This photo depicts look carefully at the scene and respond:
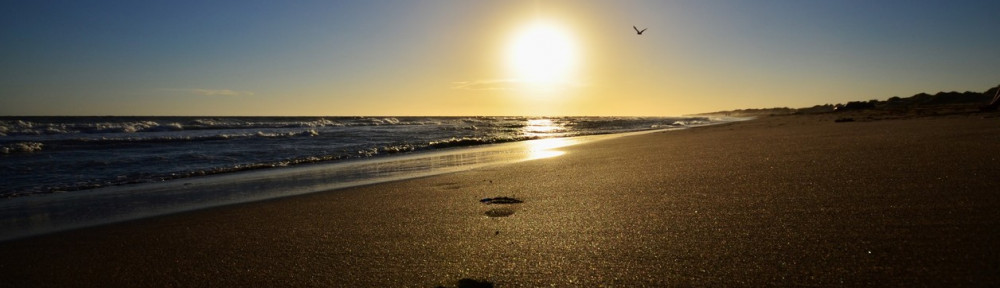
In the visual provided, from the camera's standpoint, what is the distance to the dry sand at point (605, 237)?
2178 mm

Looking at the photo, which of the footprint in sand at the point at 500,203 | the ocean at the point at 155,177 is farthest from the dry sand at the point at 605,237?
the ocean at the point at 155,177

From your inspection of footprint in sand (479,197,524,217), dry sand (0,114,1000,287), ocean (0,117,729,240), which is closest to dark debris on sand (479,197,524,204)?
footprint in sand (479,197,524,217)

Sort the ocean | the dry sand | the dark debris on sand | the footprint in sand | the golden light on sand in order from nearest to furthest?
1. the dry sand
2. the footprint in sand
3. the dark debris on sand
4. the ocean
5. the golden light on sand

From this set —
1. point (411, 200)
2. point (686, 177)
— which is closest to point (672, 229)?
point (686, 177)

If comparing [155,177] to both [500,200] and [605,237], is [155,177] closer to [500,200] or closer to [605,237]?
[500,200]

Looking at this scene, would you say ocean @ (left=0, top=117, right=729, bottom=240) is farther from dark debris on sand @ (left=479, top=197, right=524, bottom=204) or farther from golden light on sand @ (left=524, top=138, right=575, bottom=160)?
dark debris on sand @ (left=479, top=197, right=524, bottom=204)

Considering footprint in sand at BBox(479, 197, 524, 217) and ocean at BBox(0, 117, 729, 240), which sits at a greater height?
footprint in sand at BBox(479, 197, 524, 217)

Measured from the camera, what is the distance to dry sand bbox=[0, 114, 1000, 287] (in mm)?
2178

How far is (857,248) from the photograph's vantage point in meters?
2.26

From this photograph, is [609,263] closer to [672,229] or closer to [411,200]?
[672,229]

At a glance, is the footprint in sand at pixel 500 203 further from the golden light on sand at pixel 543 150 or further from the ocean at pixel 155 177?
the golden light on sand at pixel 543 150

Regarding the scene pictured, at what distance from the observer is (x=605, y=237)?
286 centimetres

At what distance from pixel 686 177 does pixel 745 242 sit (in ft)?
8.31

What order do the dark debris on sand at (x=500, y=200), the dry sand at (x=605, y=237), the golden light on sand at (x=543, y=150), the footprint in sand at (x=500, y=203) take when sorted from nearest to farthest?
the dry sand at (x=605, y=237)
the footprint in sand at (x=500, y=203)
the dark debris on sand at (x=500, y=200)
the golden light on sand at (x=543, y=150)
